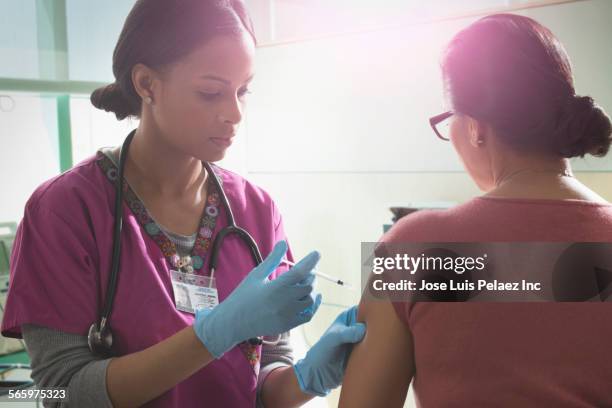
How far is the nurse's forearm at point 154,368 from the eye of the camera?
986mm

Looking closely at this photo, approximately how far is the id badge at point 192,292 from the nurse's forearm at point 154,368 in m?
0.14

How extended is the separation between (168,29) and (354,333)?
2.24 ft

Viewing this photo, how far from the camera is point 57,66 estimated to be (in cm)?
230

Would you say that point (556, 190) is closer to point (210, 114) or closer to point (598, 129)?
point (598, 129)

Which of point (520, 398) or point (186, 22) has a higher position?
point (186, 22)

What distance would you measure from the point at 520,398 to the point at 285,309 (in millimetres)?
439

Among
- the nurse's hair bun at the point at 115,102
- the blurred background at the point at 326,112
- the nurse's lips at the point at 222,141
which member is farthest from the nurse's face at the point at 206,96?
the blurred background at the point at 326,112

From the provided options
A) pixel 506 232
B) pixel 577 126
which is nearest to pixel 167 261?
pixel 506 232

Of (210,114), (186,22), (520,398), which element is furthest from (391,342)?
(186,22)

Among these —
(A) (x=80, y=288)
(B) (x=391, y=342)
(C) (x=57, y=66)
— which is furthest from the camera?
(C) (x=57, y=66)

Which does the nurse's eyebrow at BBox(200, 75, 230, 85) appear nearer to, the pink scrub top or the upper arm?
the pink scrub top

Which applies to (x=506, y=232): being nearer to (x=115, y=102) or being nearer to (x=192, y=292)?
(x=192, y=292)

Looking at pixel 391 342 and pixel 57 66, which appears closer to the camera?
pixel 391 342

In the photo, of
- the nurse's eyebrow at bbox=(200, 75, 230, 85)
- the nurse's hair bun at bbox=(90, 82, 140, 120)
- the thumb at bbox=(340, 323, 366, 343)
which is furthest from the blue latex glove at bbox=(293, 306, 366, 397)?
the nurse's hair bun at bbox=(90, 82, 140, 120)
